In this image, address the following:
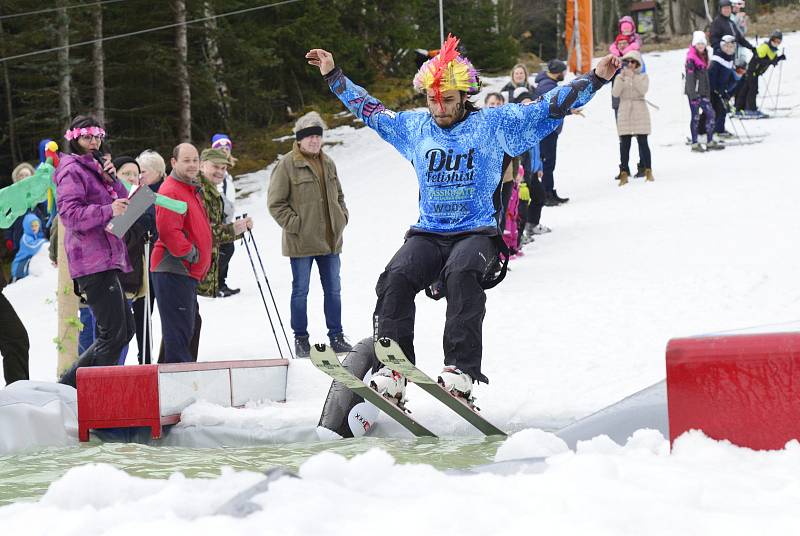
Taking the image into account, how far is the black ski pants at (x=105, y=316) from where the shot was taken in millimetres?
6484

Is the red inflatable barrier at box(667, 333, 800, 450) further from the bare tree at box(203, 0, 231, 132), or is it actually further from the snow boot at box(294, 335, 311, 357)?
the bare tree at box(203, 0, 231, 132)

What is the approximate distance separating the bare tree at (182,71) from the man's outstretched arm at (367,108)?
15.8m

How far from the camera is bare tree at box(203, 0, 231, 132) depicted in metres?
22.1

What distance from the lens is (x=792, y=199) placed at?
12.7 meters

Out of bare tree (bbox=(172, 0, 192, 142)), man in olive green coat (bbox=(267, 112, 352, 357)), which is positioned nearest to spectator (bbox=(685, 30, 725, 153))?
→ man in olive green coat (bbox=(267, 112, 352, 357))

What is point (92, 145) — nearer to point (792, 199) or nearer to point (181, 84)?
point (792, 199)

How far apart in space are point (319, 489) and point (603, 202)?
12.1 m

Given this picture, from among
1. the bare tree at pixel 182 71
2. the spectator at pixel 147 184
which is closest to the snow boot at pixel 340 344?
the spectator at pixel 147 184

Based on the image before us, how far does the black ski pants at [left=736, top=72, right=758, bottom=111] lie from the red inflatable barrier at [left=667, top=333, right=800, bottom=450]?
17.8 metres

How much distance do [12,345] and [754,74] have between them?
653 inches

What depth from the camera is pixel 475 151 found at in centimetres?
552

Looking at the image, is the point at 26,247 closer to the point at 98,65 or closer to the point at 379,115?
the point at 98,65

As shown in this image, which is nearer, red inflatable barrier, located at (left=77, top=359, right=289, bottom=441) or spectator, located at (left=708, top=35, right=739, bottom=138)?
red inflatable barrier, located at (left=77, top=359, right=289, bottom=441)

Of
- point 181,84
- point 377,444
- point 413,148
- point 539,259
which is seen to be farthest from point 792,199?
point 181,84
